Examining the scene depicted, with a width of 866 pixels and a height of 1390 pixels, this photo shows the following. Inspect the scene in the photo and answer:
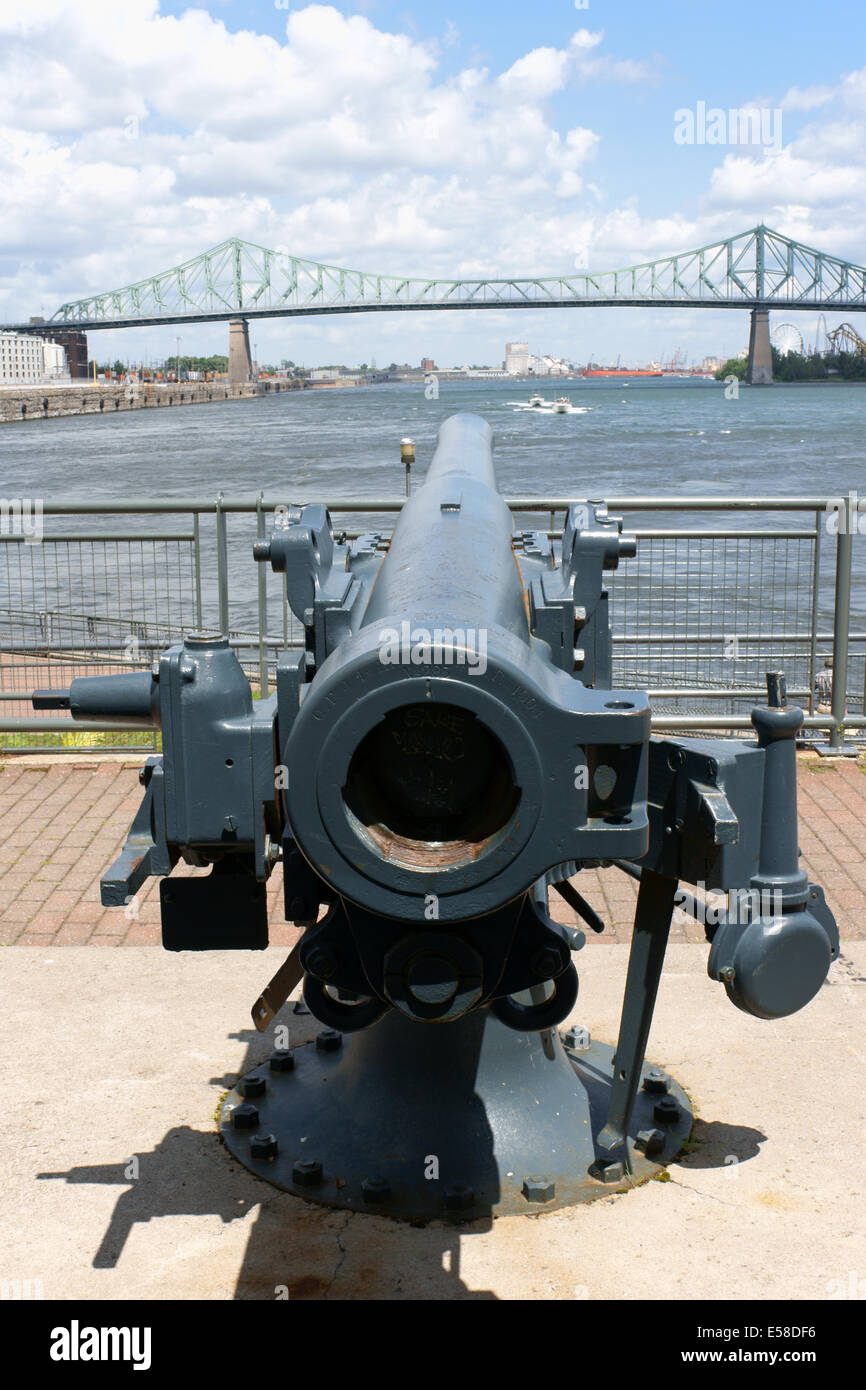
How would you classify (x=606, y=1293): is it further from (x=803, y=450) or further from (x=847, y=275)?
(x=847, y=275)

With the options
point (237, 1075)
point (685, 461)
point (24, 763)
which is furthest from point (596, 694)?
point (685, 461)

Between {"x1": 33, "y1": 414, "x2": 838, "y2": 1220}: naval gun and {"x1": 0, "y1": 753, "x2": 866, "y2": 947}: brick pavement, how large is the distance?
4.49ft

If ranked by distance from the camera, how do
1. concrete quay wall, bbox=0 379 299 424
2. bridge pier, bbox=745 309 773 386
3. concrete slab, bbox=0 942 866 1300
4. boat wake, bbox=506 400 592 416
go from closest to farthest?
1. concrete slab, bbox=0 942 866 1300
2. concrete quay wall, bbox=0 379 299 424
3. boat wake, bbox=506 400 592 416
4. bridge pier, bbox=745 309 773 386

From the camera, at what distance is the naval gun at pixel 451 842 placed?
2189mm

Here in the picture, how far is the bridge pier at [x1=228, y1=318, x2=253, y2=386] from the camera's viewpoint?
401ft

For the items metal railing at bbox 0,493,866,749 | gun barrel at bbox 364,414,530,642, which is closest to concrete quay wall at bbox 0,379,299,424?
metal railing at bbox 0,493,866,749

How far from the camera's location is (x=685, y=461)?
166 feet

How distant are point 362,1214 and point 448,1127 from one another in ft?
1.02

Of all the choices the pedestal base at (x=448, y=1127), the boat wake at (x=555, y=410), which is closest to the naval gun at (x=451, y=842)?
the pedestal base at (x=448, y=1127)

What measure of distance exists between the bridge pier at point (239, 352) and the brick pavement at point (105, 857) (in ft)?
365

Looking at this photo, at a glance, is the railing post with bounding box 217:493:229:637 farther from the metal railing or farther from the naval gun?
the naval gun

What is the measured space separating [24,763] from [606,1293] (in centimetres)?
504

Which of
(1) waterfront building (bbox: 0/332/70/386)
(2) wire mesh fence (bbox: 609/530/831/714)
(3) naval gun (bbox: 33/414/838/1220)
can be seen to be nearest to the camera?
(3) naval gun (bbox: 33/414/838/1220)
